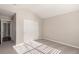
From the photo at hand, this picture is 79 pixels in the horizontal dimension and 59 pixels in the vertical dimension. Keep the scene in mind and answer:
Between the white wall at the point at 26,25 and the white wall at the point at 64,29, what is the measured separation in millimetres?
1040

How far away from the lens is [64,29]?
13.2 feet

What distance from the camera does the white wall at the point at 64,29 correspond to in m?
3.40

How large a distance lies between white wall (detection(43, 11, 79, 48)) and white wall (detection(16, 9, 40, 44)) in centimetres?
104

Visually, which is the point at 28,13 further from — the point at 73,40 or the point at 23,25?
the point at 73,40

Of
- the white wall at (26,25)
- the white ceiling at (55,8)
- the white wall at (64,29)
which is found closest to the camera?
the white ceiling at (55,8)

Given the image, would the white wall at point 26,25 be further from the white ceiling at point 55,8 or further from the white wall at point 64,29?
the white wall at point 64,29

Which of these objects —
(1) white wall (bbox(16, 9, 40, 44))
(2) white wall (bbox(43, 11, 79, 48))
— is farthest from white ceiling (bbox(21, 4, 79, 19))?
(1) white wall (bbox(16, 9, 40, 44))

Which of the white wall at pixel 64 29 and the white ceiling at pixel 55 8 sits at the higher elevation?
the white ceiling at pixel 55 8

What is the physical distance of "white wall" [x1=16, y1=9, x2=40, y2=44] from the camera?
402 cm

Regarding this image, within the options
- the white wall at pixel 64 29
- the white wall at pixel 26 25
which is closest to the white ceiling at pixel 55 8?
the white wall at pixel 64 29

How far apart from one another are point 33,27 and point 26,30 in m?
0.78

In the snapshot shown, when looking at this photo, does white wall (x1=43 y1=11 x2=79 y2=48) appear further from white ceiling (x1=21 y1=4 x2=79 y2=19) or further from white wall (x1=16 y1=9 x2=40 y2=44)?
white wall (x1=16 y1=9 x2=40 y2=44)

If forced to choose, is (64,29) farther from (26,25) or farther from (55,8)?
(26,25)

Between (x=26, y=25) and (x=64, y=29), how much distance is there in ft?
9.04
